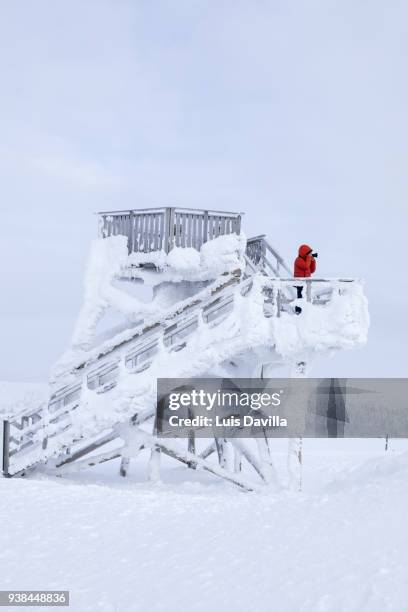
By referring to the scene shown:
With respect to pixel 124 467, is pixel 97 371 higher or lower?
higher

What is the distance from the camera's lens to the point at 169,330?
18.1 m

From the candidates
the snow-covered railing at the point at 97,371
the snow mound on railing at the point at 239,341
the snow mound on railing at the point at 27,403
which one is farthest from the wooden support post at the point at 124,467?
the snow mound on railing at the point at 239,341

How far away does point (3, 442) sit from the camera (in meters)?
18.2

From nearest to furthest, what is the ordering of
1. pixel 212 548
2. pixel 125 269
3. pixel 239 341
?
1. pixel 212 548
2. pixel 239 341
3. pixel 125 269

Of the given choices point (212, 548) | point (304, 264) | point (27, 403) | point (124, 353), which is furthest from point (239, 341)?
point (212, 548)

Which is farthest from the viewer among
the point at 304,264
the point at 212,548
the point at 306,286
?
the point at 304,264

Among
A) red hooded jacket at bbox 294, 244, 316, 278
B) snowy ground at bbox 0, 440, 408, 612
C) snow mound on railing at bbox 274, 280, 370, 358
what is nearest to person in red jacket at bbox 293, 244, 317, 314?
red hooded jacket at bbox 294, 244, 316, 278

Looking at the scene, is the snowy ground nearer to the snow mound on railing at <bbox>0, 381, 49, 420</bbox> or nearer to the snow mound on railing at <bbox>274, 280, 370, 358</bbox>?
the snow mound on railing at <bbox>274, 280, 370, 358</bbox>

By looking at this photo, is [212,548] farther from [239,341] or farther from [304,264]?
[304,264]

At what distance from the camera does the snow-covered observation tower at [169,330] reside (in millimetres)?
16562

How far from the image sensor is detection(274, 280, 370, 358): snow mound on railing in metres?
16.9

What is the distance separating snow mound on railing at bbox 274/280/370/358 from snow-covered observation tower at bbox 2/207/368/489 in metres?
0.02

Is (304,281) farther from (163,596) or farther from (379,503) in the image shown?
(163,596)

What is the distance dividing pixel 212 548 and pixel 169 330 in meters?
8.64
